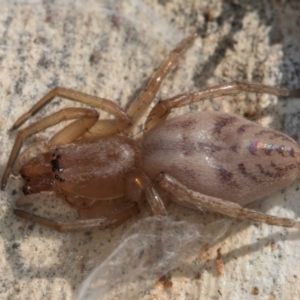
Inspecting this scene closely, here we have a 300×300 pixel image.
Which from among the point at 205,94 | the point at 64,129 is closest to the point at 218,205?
the point at 205,94

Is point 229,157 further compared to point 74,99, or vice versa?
point 74,99

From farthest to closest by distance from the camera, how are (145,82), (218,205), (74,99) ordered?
1. (145,82)
2. (74,99)
3. (218,205)

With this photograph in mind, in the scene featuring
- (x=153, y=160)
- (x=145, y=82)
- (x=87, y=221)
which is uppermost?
(x=145, y=82)

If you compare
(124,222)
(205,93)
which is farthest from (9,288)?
(205,93)

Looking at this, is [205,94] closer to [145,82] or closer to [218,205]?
[145,82]

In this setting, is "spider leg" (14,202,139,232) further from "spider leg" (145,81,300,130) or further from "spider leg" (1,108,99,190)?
"spider leg" (145,81,300,130)

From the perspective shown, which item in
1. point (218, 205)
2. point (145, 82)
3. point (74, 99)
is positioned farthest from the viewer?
point (145, 82)

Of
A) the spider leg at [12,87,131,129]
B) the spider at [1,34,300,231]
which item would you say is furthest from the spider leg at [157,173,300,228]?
the spider leg at [12,87,131,129]

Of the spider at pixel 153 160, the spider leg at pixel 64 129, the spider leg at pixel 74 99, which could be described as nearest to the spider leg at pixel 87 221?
the spider at pixel 153 160
